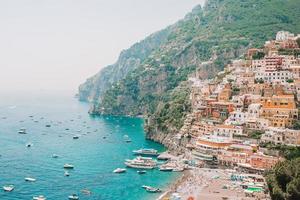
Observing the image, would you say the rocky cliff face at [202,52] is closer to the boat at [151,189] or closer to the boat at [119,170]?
the boat at [119,170]

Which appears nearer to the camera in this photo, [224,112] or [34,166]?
[34,166]

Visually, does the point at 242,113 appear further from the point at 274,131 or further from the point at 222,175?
the point at 222,175

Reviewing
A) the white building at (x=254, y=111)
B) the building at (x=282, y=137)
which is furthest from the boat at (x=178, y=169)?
the white building at (x=254, y=111)

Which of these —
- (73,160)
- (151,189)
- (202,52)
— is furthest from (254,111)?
(202,52)

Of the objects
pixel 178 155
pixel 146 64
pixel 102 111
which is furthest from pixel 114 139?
pixel 146 64

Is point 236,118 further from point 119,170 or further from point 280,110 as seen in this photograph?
point 119,170

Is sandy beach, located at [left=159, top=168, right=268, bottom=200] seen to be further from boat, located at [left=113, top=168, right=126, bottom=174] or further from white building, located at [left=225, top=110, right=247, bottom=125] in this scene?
white building, located at [left=225, top=110, right=247, bottom=125]
